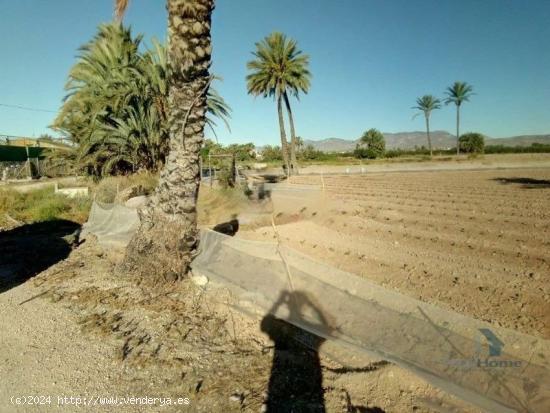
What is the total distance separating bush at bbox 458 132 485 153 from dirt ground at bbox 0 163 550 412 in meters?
69.0

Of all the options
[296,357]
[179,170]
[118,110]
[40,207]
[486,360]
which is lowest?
[296,357]

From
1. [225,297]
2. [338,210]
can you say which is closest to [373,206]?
[338,210]

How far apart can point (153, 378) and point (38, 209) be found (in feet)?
39.0

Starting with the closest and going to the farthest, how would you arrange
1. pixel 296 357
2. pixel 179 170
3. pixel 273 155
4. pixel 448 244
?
pixel 296 357, pixel 179 170, pixel 448 244, pixel 273 155

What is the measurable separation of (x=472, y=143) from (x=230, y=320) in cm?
7788

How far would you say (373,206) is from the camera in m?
13.1

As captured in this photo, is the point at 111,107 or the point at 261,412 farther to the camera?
the point at 111,107

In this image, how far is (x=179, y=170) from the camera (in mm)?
6027

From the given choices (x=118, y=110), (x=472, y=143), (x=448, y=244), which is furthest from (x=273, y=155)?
(x=448, y=244)

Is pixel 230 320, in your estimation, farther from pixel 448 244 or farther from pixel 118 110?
pixel 118 110

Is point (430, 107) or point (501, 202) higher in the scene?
point (430, 107)

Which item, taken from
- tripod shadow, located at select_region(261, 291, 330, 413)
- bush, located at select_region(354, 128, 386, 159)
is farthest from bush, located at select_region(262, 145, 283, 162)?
tripod shadow, located at select_region(261, 291, 330, 413)

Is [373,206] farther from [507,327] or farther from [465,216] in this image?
[507,327]

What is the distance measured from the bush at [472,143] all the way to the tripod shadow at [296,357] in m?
76.2
